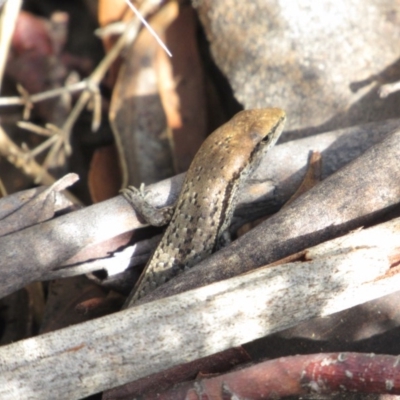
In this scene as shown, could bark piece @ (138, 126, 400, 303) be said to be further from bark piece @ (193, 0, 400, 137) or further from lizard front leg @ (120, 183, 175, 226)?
bark piece @ (193, 0, 400, 137)

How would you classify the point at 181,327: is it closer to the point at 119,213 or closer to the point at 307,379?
the point at 307,379

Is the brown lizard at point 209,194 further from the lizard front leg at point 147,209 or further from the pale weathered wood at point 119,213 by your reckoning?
the pale weathered wood at point 119,213

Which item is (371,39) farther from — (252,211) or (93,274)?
(93,274)

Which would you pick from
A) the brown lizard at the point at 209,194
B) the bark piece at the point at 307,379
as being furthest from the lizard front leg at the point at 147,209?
the bark piece at the point at 307,379

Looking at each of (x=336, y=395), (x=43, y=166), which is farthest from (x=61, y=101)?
(x=336, y=395)

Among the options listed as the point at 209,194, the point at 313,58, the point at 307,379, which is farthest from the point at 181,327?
the point at 313,58

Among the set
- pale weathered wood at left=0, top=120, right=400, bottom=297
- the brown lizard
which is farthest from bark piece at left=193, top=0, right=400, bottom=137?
pale weathered wood at left=0, top=120, right=400, bottom=297
